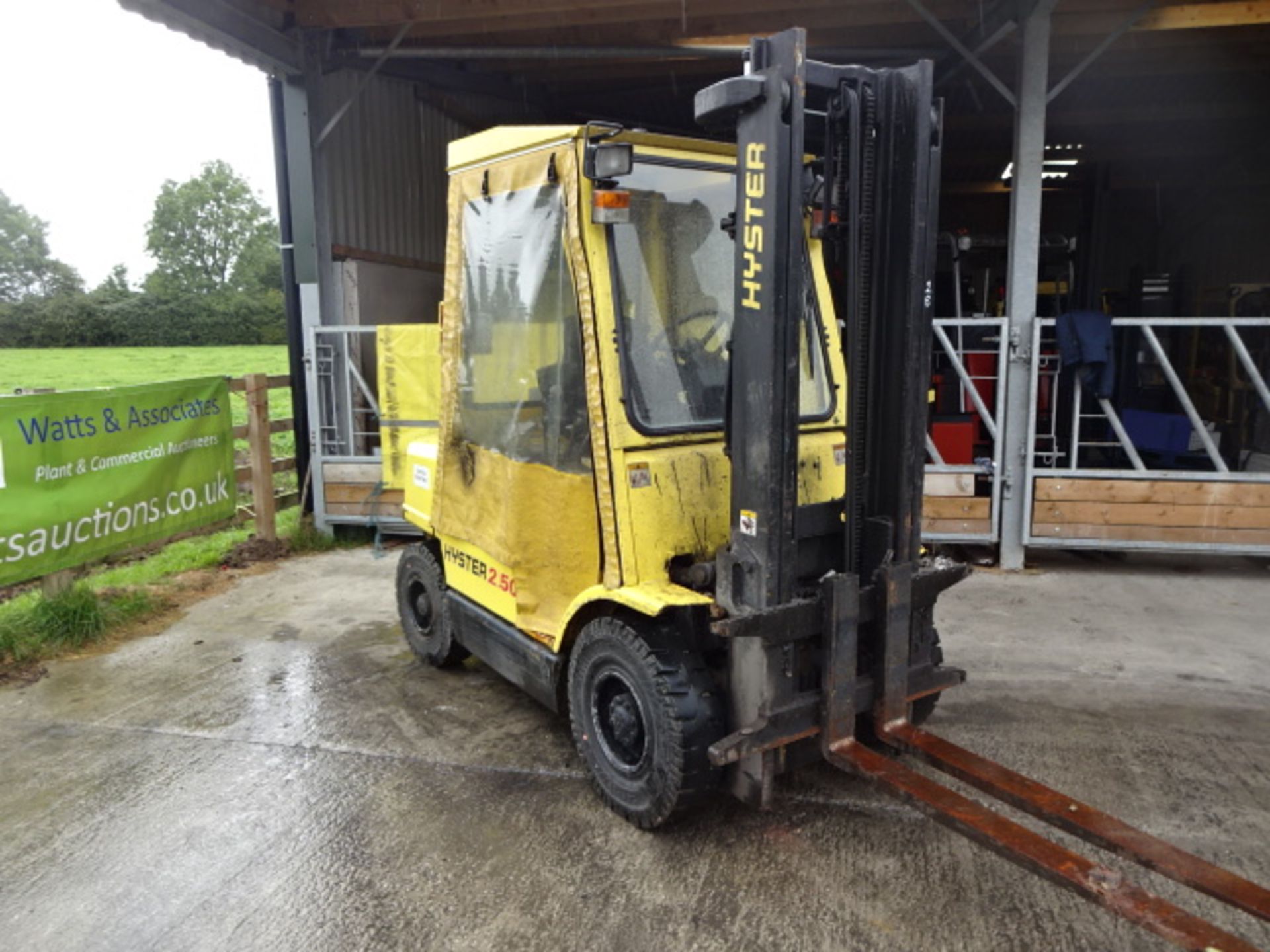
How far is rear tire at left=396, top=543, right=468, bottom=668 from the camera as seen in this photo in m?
4.97

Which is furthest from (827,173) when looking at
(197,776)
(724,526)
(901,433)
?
(197,776)

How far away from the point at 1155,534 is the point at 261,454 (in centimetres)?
756

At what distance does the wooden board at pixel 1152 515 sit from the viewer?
6.81 meters

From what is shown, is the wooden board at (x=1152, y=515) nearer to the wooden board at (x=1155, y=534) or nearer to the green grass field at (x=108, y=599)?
the wooden board at (x=1155, y=534)

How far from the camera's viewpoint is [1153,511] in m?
6.94

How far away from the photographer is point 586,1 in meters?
7.80

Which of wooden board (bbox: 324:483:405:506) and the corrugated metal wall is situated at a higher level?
the corrugated metal wall

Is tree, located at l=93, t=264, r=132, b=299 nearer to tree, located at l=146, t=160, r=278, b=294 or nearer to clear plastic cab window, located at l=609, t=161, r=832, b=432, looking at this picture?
tree, located at l=146, t=160, r=278, b=294

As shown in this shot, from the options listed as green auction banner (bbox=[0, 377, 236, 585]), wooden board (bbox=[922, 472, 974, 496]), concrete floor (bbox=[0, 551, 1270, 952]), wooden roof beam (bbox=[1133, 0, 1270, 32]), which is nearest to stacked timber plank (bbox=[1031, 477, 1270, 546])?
wooden board (bbox=[922, 472, 974, 496])

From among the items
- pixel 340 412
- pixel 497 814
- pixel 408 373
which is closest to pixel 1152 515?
pixel 497 814

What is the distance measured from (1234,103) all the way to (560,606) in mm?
12161

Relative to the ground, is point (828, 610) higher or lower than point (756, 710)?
higher

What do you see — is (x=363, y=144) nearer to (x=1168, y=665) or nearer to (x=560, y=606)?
(x=560, y=606)

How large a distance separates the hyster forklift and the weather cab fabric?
1cm
